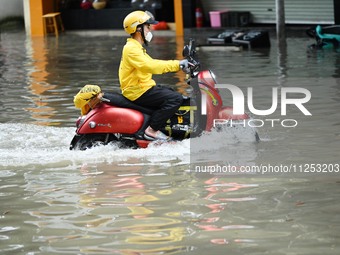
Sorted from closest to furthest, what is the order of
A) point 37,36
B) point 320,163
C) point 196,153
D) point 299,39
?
1. point 320,163
2. point 196,153
3. point 299,39
4. point 37,36

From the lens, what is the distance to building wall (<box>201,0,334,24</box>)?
2622cm

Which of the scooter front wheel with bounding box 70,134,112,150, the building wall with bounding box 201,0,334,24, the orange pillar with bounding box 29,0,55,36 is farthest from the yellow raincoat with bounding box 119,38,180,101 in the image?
the orange pillar with bounding box 29,0,55,36

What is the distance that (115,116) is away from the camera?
1046cm

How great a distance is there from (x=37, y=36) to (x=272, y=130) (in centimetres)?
2113

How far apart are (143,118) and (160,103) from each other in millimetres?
255

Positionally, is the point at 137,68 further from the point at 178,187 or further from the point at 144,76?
the point at 178,187

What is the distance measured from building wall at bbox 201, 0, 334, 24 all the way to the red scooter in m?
15.9

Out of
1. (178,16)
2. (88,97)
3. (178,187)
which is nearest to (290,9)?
(178,16)

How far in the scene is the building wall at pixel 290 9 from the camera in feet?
86.0

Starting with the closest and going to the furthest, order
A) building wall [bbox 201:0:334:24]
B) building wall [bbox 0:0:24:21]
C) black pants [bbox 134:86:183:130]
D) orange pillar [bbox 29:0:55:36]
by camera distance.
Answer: black pants [bbox 134:86:183:130] → building wall [bbox 201:0:334:24] → orange pillar [bbox 29:0:55:36] → building wall [bbox 0:0:24:21]

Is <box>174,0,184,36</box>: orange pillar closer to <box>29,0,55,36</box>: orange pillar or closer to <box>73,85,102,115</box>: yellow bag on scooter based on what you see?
<box>29,0,55,36</box>: orange pillar

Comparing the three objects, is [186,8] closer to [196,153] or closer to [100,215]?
[196,153]

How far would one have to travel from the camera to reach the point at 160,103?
10562 millimetres

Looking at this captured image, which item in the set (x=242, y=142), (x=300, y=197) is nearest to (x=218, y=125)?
(x=242, y=142)
